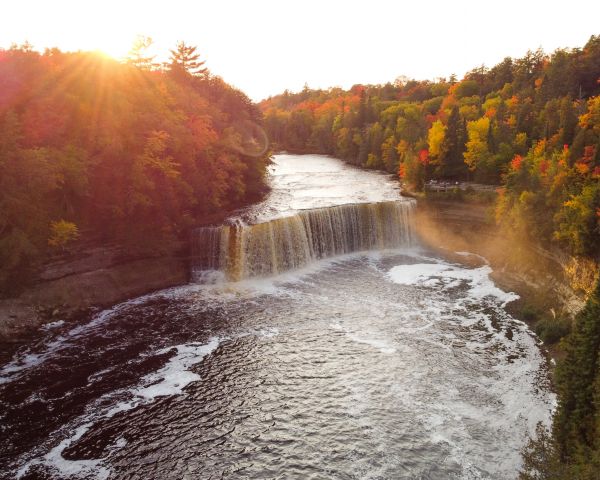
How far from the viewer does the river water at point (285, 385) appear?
1656 centimetres

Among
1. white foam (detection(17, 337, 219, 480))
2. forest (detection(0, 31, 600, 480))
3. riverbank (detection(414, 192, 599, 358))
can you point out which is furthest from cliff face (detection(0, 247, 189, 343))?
riverbank (detection(414, 192, 599, 358))

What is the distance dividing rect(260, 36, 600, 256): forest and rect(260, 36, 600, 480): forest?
116 mm

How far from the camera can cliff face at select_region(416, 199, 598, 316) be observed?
27.0 metres

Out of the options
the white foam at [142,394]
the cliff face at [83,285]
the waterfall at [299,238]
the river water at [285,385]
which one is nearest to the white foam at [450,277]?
the river water at [285,385]

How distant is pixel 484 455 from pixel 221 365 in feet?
39.2

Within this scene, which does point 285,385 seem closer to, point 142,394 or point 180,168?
point 142,394

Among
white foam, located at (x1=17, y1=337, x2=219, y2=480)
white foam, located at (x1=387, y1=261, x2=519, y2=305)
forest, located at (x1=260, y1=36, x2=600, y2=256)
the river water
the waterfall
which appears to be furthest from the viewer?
the waterfall

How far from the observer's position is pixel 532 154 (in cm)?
4631

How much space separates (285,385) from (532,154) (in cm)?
3717

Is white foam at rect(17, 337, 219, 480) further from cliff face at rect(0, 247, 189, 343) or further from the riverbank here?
the riverbank

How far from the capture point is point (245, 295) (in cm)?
3166

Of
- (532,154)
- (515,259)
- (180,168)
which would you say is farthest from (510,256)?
(180,168)

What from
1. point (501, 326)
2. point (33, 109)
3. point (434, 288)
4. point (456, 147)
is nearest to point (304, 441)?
point (501, 326)

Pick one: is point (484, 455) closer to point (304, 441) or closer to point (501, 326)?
point (304, 441)
